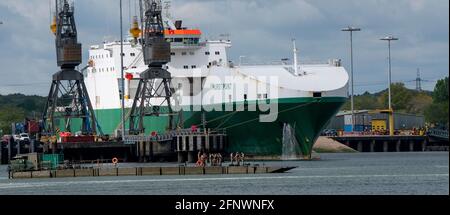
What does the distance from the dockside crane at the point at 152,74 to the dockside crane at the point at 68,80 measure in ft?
20.4

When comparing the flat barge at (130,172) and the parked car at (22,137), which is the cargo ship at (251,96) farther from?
the flat barge at (130,172)

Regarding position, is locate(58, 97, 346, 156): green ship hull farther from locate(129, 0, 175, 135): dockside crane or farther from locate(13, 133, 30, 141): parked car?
locate(13, 133, 30, 141): parked car

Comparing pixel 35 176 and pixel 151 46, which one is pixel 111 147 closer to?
pixel 151 46

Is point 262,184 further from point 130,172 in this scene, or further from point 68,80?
point 68,80

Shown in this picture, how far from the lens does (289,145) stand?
103062 millimetres

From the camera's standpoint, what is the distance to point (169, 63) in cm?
11288

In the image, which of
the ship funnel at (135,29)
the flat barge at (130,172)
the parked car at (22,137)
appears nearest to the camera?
the flat barge at (130,172)

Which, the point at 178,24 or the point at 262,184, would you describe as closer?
the point at 262,184

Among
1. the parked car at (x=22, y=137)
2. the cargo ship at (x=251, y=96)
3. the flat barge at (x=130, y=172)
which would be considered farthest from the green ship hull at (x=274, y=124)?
the flat barge at (x=130, y=172)

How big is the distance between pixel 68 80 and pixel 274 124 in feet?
71.3

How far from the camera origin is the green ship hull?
101 meters

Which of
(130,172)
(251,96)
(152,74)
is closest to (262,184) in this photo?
(130,172)

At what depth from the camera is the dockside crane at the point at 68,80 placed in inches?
4483
